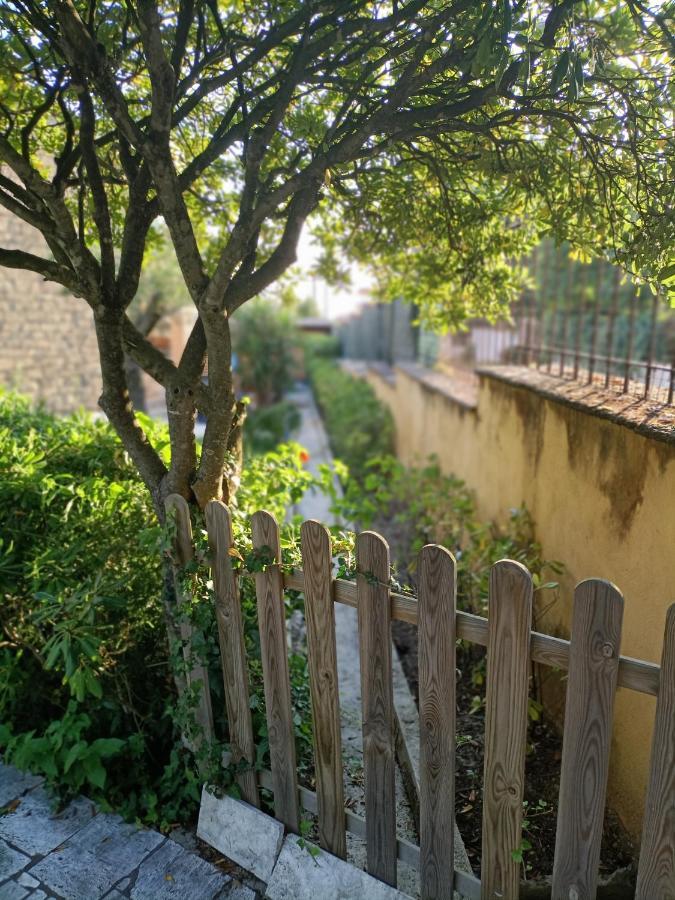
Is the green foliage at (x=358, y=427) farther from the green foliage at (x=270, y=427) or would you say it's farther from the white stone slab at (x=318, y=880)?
the white stone slab at (x=318, y=880)

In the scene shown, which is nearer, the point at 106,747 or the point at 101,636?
the point at 106,747

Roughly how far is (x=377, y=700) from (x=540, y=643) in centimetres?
60

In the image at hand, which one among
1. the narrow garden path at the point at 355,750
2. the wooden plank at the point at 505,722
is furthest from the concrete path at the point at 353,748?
the wooden plank at the point at 505,722

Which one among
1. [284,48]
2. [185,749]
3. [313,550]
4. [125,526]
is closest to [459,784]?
[185,749]

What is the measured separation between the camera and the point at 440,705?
1806 millimetres

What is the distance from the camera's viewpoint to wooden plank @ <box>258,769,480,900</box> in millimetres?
1876

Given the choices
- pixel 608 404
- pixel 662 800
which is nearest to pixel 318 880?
pixel 662 800

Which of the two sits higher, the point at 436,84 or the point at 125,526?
the point at 436,84

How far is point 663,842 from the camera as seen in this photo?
1525 millimetres

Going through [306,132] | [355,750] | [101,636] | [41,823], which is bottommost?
[355,750]

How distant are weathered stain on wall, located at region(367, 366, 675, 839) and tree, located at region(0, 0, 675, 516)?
80cm

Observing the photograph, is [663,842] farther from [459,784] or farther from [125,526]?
[125,526]

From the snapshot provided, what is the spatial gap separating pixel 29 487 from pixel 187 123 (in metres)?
1.99

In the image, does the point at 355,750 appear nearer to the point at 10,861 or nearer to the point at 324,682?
the point at 324,682
